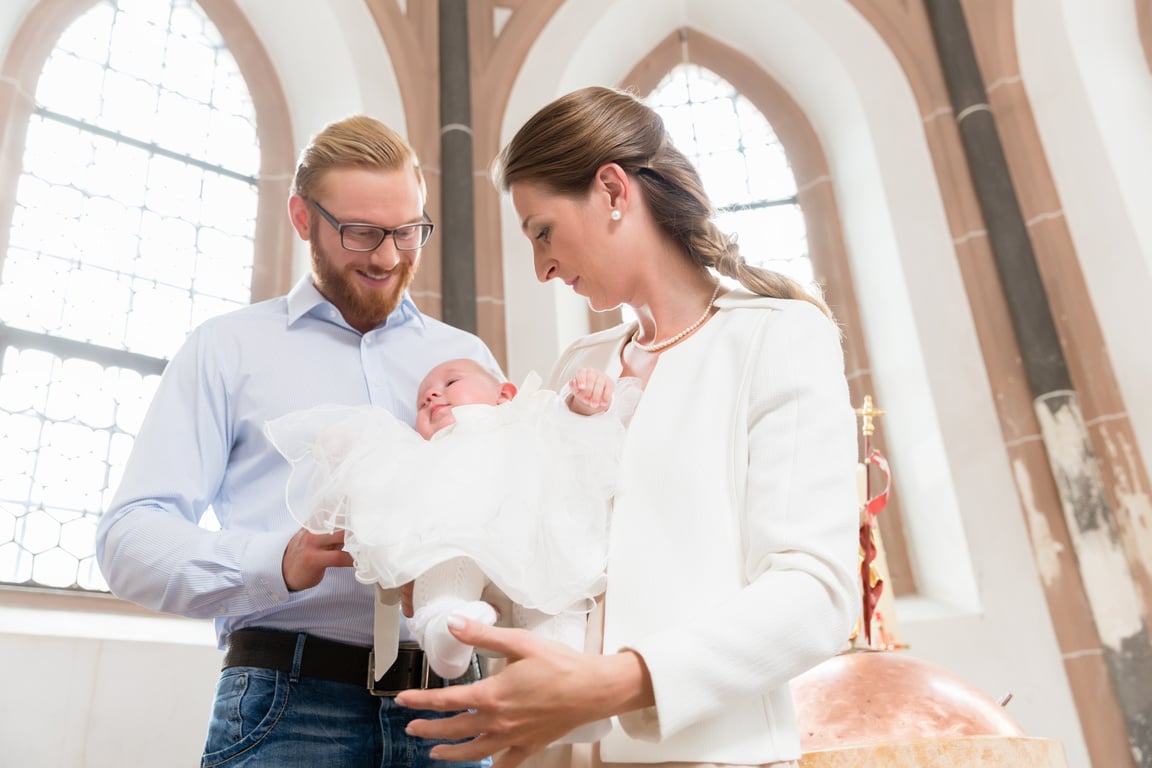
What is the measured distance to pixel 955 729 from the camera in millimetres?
2342

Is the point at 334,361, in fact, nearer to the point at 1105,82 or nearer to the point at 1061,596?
the point at 1061,596

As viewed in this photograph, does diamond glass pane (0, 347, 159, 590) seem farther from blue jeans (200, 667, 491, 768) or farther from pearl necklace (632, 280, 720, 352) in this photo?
pearl necklace (632, 280, 720, 352)

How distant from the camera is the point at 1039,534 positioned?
4574 mm

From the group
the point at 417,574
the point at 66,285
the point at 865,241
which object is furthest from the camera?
the point at 865,241

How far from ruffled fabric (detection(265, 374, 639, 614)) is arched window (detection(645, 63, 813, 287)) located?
443cm

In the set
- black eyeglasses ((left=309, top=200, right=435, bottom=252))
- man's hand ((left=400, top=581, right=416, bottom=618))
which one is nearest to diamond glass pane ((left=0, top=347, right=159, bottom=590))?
black eyeglasses ((left=309, top=200, right=435, bottom=252))

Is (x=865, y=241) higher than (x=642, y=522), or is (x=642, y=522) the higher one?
(x=865, y=241)

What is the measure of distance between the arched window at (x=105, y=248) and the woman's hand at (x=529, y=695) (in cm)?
312

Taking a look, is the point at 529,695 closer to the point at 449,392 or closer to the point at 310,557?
the point at 310,557

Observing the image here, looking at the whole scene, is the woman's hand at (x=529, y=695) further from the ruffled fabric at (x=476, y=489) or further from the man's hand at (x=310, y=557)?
the man's hand at (x=310, y=557)

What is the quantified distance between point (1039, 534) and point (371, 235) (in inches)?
140

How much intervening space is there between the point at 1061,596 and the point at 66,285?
4464 millimetres

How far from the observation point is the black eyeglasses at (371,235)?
2.20 meters

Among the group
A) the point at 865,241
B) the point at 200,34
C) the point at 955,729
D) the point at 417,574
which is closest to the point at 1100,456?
the point at 865,241
